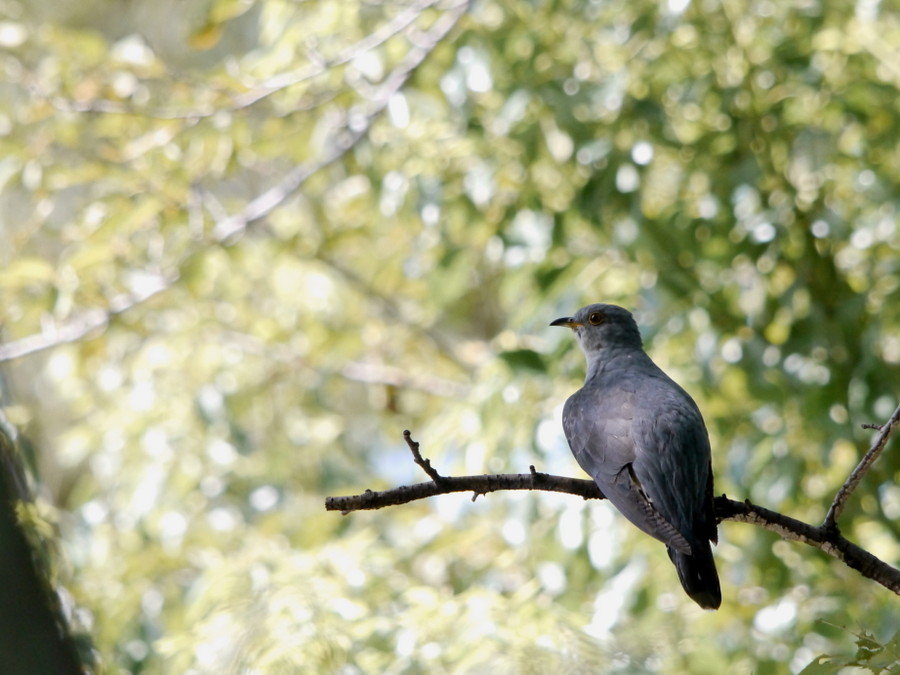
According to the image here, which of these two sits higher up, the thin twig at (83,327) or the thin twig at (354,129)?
the thin twig at (354,129)

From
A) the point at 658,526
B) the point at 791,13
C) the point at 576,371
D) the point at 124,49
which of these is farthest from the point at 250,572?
the point at 791,13

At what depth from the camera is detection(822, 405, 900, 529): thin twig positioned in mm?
2455

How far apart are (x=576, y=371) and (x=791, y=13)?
7.03 ft

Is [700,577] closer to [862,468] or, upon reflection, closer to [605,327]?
[862,468]

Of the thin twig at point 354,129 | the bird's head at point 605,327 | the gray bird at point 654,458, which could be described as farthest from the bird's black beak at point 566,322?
the thin twig at point 354,129

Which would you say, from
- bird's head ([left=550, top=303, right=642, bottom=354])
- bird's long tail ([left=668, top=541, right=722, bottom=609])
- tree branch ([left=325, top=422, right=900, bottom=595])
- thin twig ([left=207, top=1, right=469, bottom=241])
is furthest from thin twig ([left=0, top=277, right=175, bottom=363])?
bird's long tail ([left=668, top=541, right=722, bottom=609])

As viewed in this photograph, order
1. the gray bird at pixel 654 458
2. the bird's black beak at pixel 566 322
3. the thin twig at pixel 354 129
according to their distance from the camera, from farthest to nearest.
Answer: the thin twig at pixel 354 129
the bird's black beak at pixel 566 322
the gray bird at pixel 654 458

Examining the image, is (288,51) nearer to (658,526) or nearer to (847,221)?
(847,221)

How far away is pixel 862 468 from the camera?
2508 millimetres

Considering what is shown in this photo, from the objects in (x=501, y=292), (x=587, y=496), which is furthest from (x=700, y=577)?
(x=501, y=292)

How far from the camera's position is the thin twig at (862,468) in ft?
8.05

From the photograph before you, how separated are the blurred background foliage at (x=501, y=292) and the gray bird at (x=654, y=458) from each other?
780 mm

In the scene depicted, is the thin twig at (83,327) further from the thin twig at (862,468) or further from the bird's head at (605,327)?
the thin twig at (862,468)

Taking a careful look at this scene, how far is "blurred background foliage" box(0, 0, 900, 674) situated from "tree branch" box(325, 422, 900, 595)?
918mm
